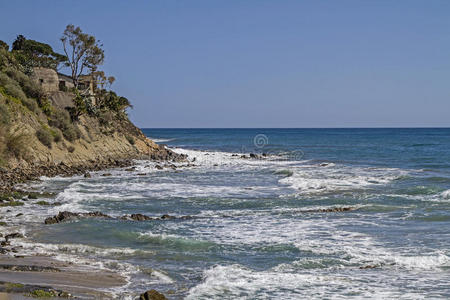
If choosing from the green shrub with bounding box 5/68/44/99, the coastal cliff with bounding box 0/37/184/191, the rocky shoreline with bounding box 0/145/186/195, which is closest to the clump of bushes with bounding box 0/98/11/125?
the coastal cliff with bounding box 0/37/184/191

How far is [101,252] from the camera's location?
1385cm

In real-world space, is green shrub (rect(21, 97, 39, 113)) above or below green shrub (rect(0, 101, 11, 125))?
above

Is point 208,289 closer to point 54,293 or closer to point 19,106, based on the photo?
point 54,293

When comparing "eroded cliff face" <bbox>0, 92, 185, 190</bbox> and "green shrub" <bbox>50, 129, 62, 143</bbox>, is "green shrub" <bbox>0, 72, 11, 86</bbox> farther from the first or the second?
"green shrub" <bbox>50, 129, 62, 143</bbox>

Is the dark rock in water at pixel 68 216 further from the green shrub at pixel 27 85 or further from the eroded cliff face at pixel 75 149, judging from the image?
the green shrub at pixel 27 85

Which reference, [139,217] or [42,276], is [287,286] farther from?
[139,217]

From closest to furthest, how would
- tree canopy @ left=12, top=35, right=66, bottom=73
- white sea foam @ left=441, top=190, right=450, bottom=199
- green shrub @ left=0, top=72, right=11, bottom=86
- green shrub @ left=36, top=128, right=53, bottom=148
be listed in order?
white sea foam @ left=441, top=190, right=450, bottom=199
green shrub @ left=36, top=128, right=53, bottom=148
green shrub @ left=0, top=72, right=11, bottom=86
tree canopy @ left=12, top=35, right=66, bottom=73

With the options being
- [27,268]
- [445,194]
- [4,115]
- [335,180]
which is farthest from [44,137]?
[27,268]

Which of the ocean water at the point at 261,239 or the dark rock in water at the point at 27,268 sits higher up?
the dark rock in water at the point at 27,268

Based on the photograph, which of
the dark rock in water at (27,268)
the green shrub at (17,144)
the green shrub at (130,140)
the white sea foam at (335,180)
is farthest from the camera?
the green shrub at (130,140)

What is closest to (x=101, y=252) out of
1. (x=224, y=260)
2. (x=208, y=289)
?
(x=224, y=260)

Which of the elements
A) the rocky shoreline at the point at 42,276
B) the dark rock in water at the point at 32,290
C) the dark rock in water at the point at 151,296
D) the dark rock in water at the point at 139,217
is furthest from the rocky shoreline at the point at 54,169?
the dark rock in water at the point at 151,296

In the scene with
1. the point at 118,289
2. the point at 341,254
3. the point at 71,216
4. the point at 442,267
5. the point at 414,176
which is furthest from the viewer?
the point at 414,176

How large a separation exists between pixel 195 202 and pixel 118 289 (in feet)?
40.9
